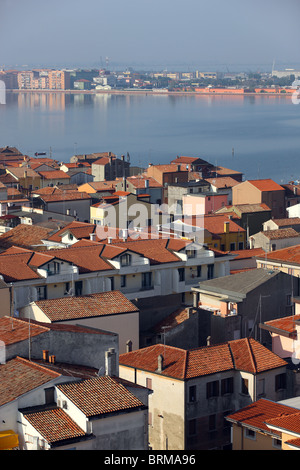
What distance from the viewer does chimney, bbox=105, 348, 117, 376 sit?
6777 mm

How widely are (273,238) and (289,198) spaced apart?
564 centimetres

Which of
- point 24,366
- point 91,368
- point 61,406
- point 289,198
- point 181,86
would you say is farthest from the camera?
point 181,86

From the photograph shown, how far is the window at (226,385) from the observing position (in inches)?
307

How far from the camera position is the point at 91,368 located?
7.08 meters

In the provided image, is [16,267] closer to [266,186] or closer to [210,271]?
[210,271]

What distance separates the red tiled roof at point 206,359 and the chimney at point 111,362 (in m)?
0.69

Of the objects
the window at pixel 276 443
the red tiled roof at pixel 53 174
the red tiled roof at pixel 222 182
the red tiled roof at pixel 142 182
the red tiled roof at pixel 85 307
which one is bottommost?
the red tiled roof at pixel 53 174

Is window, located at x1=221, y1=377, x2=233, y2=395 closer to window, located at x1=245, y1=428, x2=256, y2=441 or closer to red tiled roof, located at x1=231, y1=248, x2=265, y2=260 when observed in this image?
window, located at x1=245, y1=428, x2=256, y2=441

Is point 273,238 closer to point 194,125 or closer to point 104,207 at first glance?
point 104,207

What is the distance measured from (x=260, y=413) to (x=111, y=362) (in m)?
1.02

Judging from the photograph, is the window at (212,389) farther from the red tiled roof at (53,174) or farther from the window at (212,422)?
the red tiled roof at (53,174)

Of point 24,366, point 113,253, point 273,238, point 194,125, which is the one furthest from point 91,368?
point 194,125

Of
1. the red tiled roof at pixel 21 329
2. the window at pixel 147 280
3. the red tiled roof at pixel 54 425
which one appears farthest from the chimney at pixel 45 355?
the window at pixel 147 280

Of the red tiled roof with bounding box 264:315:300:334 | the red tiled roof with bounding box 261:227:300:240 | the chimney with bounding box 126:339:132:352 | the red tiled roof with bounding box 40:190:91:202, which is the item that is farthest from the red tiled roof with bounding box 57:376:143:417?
the red tiled roof with bounding box 40:190:91:202
